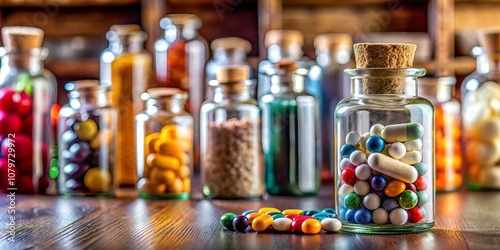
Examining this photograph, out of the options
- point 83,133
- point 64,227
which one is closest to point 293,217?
point 64,227

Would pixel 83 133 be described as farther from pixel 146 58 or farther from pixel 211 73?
pixel 211 73

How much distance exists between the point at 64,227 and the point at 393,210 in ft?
1.42

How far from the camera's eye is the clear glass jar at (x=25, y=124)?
1.49 meters

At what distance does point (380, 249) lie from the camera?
2.84ft

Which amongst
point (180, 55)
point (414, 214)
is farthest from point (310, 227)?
point (180, 55)

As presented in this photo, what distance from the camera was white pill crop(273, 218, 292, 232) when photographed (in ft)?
3.27

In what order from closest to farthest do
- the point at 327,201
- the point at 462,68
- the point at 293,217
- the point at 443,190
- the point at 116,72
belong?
the point at 293,217
the point at 327,201
the point at 443,190
the point at 116,72
the point at 462,68

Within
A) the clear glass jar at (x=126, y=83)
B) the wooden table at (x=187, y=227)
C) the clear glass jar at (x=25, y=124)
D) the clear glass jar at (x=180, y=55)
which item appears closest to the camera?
the wooden table at (x=187, y=227)

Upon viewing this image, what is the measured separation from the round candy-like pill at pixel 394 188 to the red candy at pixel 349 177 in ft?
0.15

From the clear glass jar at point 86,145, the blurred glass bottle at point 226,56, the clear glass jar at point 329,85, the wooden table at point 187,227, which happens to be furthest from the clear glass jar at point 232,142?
the blurred glass bottle at point 226,56

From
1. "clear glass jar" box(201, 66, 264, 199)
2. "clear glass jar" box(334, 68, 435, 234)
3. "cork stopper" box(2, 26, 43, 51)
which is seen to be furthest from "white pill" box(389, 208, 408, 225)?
"cork stopper" box(2, 26, 43, 51)

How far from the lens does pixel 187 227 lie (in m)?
1.06

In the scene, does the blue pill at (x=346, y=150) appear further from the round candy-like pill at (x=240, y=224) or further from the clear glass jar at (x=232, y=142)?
the clear glass jar at (x=232, y=142)

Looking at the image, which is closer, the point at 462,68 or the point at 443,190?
the point at 443,190
